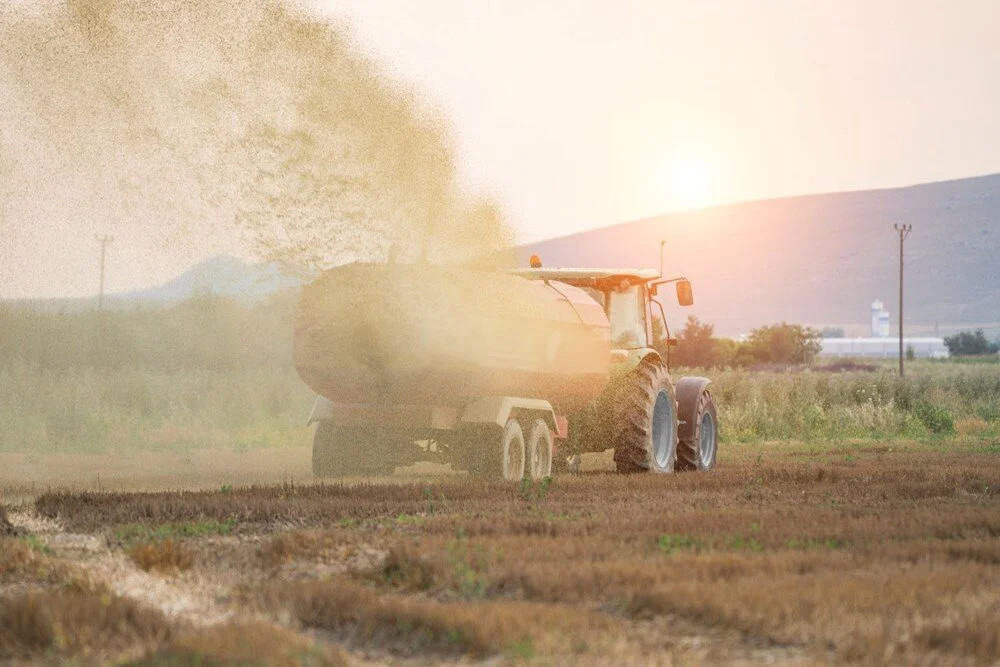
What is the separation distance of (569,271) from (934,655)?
13.6 meters

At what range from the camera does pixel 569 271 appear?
66.0 ft

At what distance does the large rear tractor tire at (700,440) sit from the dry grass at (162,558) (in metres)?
12.2

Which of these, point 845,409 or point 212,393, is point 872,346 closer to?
point 845,409

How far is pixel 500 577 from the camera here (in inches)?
351

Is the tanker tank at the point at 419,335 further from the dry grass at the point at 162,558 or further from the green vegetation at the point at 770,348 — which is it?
the green vegetation at the point at 770,348

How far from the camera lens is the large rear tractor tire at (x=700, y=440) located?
70.1 feet

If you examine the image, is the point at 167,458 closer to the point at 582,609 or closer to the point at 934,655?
the point at 582,609

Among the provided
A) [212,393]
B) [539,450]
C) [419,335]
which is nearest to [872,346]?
[212,393]

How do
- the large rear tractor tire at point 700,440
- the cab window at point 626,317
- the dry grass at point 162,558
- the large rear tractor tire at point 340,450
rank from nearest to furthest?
the dry grass at point 162,558 → the large rear tractor tire at point 340,450 → the cab window at point 626,317 → the large rear tractor tire at point 700,440

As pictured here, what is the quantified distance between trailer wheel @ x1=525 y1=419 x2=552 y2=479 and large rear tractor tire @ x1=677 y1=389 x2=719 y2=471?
128 inches

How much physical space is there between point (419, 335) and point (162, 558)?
6.66 meters

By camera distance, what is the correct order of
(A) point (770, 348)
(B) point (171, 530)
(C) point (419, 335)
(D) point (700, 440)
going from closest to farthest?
(B) point (171, 530)
(C) point (419, 335)
(D) point (700, 440)
(A) point (770, 348)

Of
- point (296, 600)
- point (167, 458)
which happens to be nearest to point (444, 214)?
point (167, 458)

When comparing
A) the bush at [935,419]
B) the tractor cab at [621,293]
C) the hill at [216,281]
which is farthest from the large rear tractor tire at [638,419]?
the bush at [935,419]
